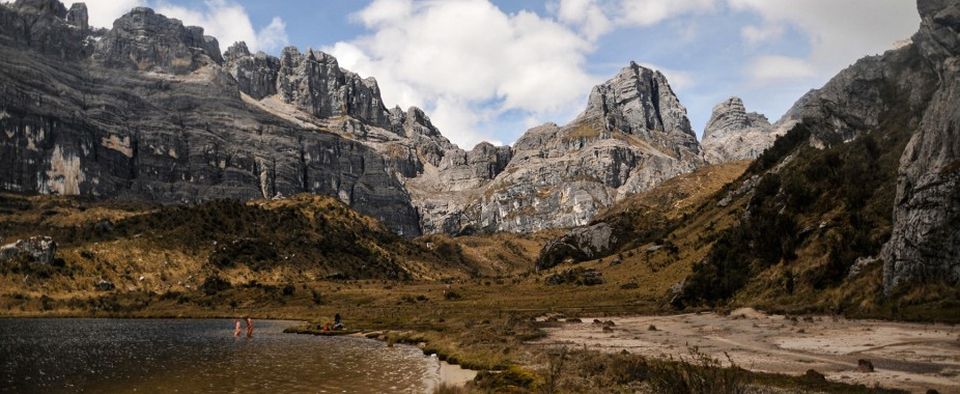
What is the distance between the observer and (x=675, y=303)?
Answer: 8612 centimetres

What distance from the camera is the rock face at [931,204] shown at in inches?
1791

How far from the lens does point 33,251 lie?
150 meters

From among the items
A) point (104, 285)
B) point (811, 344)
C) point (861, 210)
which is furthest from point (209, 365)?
point (104, 285)

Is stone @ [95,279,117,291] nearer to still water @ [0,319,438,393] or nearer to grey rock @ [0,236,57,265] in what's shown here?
grey rock @ [0,236,57,265]

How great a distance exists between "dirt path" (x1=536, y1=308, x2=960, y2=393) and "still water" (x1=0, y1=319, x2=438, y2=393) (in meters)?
14.9

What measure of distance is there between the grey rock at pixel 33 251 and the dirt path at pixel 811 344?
478 feet

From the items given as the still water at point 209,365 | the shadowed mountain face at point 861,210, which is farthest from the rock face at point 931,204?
the still water at point 209,365

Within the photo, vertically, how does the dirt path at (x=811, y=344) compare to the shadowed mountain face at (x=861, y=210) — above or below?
below

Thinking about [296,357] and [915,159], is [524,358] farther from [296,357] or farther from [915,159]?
[915,159]

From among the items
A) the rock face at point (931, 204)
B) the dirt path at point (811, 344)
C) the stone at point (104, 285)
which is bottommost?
the dirt path at point (811, 344)

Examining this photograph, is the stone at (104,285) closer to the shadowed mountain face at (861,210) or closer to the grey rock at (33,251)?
the grey rock at (33,251)

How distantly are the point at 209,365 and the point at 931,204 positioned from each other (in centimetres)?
5709

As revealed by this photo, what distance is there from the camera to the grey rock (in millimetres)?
150000

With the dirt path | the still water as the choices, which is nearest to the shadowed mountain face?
the dirt path
